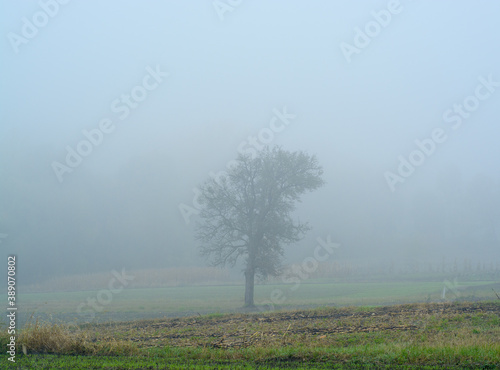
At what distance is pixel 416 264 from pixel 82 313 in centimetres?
5470

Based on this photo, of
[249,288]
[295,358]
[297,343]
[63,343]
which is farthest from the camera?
[249,288]

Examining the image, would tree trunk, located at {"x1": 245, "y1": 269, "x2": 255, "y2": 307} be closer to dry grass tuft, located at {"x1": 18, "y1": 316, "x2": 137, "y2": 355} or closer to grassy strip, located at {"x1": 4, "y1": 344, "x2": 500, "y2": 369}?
dry grass tuft, located at {"x1": 18, "y1": 316, "x2": 137, "y2": 355}

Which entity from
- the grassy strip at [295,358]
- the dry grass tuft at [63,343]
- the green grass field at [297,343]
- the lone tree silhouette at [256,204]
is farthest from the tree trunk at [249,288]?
the grassy strip at [295,358]

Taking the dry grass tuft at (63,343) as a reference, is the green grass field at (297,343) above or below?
below

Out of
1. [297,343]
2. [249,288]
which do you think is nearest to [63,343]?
[297,343]

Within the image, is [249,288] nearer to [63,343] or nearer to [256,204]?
[256,204]

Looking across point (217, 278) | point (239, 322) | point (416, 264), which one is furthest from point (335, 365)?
point (416, 264)

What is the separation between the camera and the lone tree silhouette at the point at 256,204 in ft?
115

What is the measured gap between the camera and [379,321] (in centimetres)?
1783

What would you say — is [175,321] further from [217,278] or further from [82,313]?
[217,278]

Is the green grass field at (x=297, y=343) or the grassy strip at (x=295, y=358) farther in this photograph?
the green grass field at (x=297, y=343)

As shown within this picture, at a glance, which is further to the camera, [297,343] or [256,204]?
[256,204]

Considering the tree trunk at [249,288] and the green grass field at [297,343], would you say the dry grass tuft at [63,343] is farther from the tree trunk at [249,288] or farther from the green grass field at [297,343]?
the tree trunk at [249,288]

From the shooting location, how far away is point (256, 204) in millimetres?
35656
